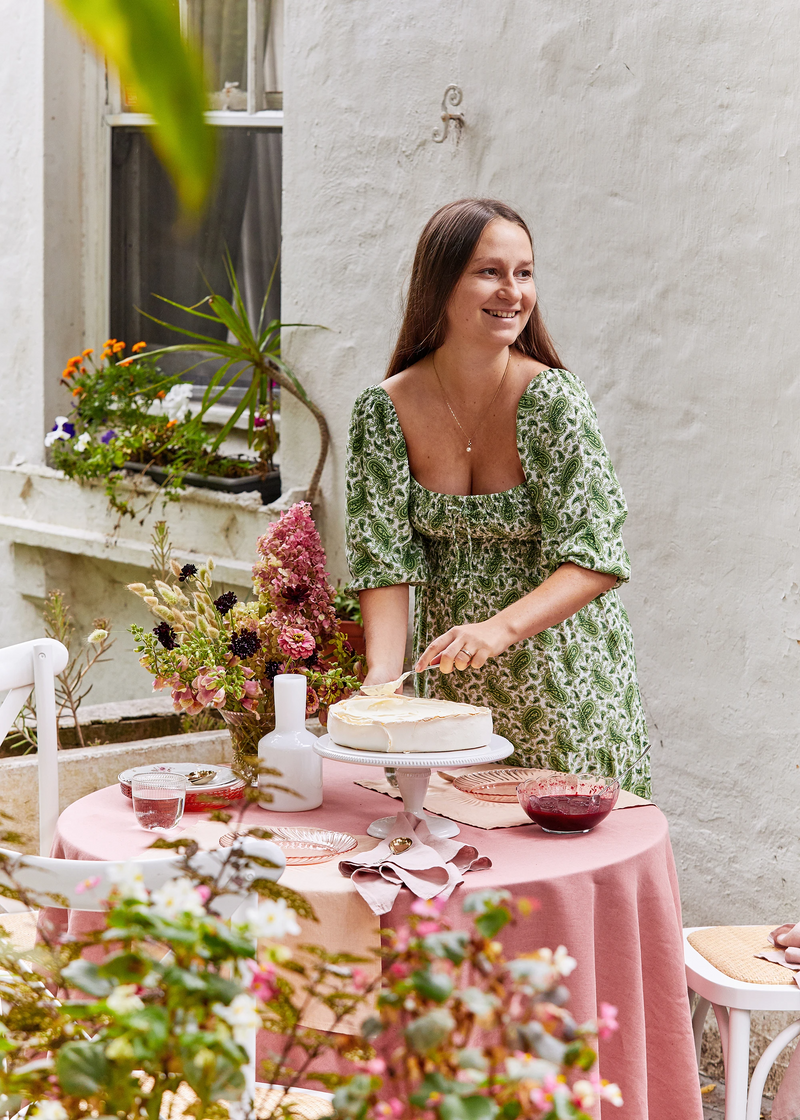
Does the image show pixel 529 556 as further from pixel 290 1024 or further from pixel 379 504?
pixel 290 1024

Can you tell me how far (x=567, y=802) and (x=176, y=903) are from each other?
3.91ft

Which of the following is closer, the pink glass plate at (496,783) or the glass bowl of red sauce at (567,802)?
the glass bowl of red sauce at (567,802)

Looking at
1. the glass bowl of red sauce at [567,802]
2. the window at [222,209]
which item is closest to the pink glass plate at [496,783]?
the glass bowl of red sauce at [567,802]

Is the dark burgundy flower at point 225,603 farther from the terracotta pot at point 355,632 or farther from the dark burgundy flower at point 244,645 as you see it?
the terracotta pot at point 355,632

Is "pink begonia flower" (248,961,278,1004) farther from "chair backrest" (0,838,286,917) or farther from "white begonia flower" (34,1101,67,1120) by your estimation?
"chair backrest" (0,838,286,917)

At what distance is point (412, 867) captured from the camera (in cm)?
166

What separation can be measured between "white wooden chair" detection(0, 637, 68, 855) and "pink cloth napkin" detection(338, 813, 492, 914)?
88 centimetres

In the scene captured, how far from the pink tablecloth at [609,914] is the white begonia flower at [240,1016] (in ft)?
3.12

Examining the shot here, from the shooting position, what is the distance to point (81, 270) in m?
5.36

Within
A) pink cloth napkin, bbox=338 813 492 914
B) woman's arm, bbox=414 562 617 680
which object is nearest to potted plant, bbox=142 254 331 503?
woman's arm, bbox=414 562 617 680

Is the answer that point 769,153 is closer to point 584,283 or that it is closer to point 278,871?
point 584,283

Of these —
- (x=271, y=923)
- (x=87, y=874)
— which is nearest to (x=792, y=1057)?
(x=87, y=874)

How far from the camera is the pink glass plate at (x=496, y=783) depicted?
6.86 ft

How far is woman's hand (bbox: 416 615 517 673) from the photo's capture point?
6.33 feet
